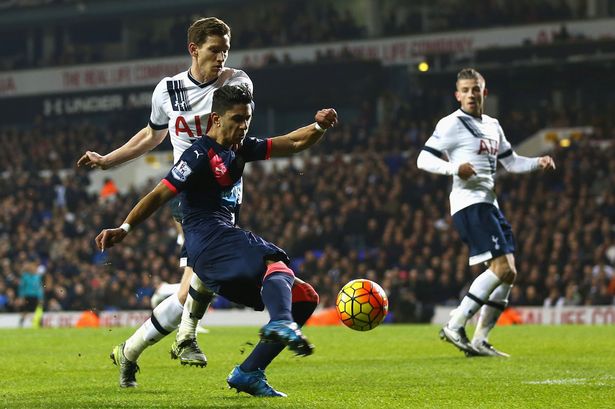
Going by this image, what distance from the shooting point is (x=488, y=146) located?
11281 millimetres

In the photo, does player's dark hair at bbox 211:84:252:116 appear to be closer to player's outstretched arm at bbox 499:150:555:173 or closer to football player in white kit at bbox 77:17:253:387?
football player in white kit at bbox 77:17:253:387

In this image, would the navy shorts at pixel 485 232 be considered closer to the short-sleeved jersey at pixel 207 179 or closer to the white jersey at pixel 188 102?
the white jersey at pixel 188 102

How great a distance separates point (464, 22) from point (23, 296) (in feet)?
54.3

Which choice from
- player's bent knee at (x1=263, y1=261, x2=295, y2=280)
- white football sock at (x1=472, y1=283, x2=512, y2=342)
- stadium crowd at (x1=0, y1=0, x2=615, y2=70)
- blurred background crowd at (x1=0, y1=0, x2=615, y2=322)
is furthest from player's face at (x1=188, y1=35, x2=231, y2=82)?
stadium crowd at (x1=0, y1=0, x2=615, y2=70)

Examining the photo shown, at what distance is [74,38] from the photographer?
44.1 m

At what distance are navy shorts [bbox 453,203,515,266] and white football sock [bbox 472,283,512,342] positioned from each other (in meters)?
0.36

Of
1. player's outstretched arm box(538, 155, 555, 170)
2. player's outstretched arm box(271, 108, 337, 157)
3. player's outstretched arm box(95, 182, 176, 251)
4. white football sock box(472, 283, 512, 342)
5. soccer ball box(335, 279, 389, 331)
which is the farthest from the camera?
white football sock box(472, 283, 512, 342)

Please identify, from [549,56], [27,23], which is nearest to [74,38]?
[27,23]

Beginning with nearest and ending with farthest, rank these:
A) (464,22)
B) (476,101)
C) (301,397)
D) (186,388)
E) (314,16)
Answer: (301,397) < (186,388) < (476,101) < (464,22) < (314,16)

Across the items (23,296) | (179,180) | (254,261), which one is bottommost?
(23,296)

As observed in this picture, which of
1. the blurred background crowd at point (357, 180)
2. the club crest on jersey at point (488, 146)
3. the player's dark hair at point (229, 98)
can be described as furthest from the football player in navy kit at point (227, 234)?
the blurred background crowd at point (357, 180)

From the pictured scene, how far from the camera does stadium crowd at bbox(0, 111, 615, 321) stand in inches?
902

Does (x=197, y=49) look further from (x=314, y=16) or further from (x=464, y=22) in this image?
(x=314, y=16)

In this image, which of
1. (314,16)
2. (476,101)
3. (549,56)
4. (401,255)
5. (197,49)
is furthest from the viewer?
(314,16)
